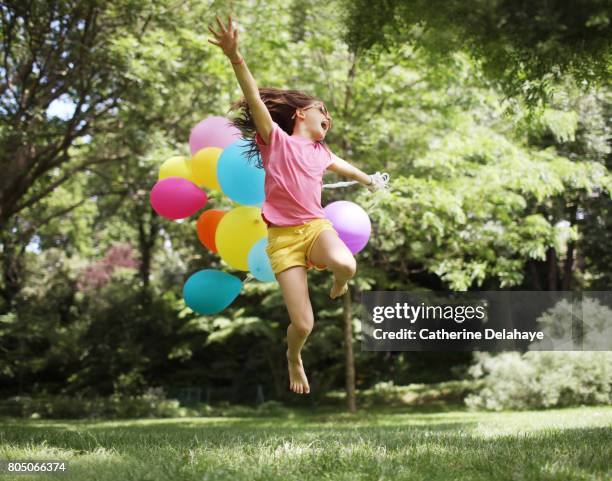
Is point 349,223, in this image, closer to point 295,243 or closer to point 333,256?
point 295,243

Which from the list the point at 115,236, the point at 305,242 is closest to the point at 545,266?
the point at 115,236

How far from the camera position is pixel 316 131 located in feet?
14.5

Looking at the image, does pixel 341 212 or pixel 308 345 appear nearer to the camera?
pixel 341 212

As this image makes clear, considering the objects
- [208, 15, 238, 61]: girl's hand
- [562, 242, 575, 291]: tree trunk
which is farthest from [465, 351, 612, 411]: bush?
[208, 15, 238, 61]: girl's hand

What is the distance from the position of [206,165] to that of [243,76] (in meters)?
2.42

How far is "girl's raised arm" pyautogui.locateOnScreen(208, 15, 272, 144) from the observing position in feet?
12.0

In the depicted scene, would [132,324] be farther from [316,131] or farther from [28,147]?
[316,131]

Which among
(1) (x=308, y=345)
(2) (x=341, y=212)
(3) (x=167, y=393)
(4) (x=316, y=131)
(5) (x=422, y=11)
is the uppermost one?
(5) (x=422, y=11)

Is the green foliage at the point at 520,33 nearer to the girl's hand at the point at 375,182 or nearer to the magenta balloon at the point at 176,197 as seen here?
the girl's hand at the point at 375,182

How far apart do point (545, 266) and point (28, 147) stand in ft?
51.5

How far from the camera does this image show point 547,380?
12.4 m

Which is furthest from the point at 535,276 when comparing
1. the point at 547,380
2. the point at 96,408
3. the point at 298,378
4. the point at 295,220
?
the point at 295,220

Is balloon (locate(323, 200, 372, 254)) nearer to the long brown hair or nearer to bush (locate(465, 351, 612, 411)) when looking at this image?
the long brown hair

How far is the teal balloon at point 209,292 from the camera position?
19.0 feet
